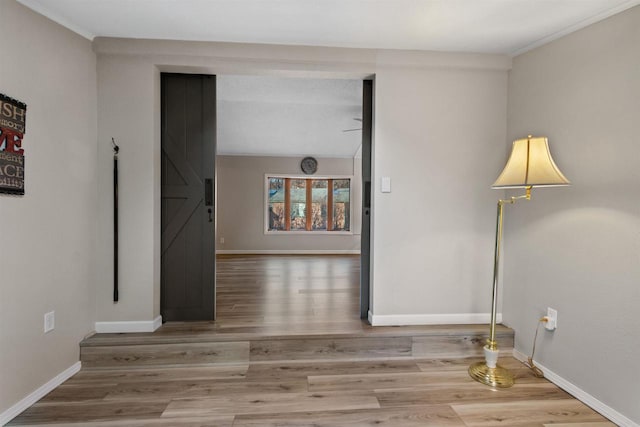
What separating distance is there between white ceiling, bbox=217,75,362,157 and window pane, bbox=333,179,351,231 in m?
0.75

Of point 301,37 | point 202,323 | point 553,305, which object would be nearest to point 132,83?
point 301,37

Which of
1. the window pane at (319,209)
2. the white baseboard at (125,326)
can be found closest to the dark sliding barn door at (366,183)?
the white baseboard at (125,326)

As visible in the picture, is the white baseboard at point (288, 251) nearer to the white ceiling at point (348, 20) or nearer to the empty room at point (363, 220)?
the empty room at point (363, 220)

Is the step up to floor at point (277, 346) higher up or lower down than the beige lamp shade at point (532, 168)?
lower down

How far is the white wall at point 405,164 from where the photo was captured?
256 cm

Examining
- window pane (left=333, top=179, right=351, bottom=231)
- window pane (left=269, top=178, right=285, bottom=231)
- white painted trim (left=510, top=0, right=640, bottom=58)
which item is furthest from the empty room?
window pane (left=333, top=179, right=351, bottom=231)

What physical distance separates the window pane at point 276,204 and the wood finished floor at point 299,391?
461 cm

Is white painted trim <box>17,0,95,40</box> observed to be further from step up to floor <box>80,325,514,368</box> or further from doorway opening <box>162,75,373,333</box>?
step up to floor <box>80,325,514,368</box>

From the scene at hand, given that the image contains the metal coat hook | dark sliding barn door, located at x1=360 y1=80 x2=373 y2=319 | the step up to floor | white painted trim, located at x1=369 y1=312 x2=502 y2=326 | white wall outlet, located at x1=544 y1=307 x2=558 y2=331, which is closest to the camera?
white wall outlet, located at x1=544 y1=307 x2=558 y2=331

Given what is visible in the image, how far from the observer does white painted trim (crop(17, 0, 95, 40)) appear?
197 centimetres

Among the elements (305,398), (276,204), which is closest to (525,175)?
(305,398)

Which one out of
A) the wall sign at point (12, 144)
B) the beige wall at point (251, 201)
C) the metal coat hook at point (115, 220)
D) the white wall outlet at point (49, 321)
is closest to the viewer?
the wall sign at point (12, 144)

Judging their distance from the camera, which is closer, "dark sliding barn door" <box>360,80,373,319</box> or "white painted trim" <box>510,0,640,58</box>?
"white painted trim" <box>510,0,640,58</box>

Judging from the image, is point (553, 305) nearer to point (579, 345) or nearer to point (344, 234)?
point (579, 345)
